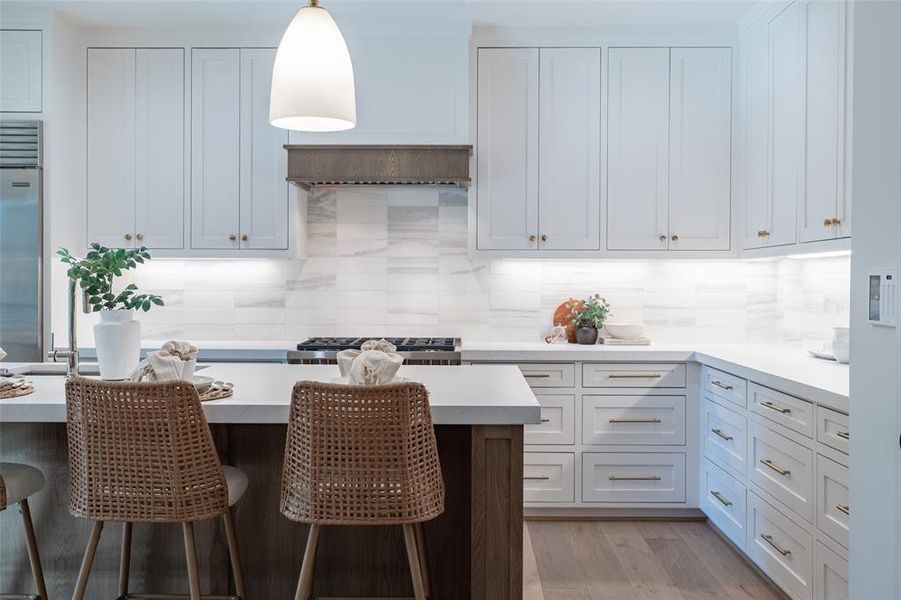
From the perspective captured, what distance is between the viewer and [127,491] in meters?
1.84

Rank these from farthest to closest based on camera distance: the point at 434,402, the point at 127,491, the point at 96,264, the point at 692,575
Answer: the point at 692,575 → the point at 96,264 → the point at 434,402 → the point at 127,491

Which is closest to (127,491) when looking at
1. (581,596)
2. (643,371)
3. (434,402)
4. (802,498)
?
(434,402)

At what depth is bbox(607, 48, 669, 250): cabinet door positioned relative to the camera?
12.9 ft

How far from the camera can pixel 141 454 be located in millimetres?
1822

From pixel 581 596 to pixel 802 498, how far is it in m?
0.91

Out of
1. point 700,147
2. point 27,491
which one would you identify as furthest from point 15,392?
point 700,147

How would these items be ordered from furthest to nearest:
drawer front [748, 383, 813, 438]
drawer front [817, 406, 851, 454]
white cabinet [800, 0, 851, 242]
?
white cabinet [800, 0, 851, 242] → drawer front [748, 383, 813, 438] → drawer front [817, 406, 851, 454]

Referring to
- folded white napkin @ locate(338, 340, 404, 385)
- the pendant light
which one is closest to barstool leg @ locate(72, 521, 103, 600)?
folded white napkin @ locate(338, 340, 404, 385)

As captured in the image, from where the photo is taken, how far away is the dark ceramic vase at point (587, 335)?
12.9 ft

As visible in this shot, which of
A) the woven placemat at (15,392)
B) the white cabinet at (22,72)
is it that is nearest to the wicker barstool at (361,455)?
the woven placemat at (15,392)

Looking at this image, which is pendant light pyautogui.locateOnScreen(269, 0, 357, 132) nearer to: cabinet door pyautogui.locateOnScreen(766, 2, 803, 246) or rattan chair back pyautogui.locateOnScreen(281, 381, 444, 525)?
rattan chair back pyautogui.locateOnScreen(281, 381, 444, 525)

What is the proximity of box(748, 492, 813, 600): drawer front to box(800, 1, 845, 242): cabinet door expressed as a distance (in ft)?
3.75

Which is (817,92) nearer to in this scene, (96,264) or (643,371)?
(643,371)

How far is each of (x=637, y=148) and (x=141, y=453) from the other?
306 centimetres
